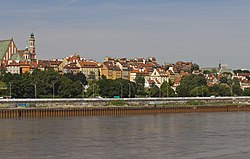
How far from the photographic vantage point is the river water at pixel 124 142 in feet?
80.3

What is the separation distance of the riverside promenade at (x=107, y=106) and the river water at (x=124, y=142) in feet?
50.6

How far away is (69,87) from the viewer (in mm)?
72938

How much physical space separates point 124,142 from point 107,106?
104ft

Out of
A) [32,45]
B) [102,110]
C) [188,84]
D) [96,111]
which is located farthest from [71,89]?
[32,45]

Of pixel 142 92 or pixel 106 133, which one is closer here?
pixel 106 133

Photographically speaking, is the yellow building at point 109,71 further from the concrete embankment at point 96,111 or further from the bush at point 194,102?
the concrete embankment at point 96,111

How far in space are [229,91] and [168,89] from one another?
39.0ft

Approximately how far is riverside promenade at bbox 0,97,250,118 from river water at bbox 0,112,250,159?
607 inches

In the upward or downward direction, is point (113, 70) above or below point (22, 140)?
above

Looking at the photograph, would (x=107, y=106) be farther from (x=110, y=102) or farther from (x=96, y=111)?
(x=96, y=111)

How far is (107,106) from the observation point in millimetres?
60281

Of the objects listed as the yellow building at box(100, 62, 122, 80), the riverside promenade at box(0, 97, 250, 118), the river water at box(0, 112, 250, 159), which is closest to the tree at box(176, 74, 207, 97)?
the riverside promenade at box(0, 97, 250, 118)

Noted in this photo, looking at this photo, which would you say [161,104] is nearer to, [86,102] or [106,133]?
[86,102]

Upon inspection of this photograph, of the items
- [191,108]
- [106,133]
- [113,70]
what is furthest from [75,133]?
[113,70]
